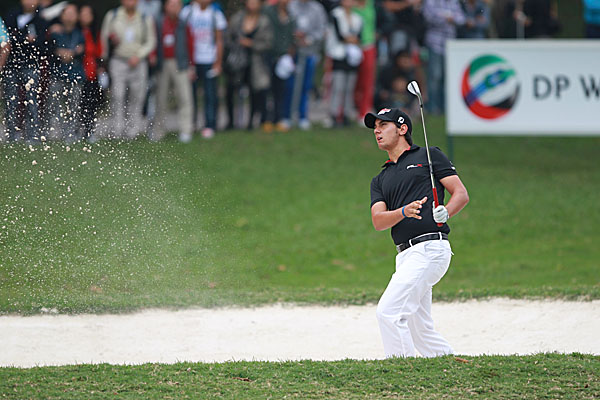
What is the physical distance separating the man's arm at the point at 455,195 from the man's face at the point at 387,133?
1.57 feet

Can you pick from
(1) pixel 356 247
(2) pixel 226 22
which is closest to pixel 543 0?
(2) pixel 226 22

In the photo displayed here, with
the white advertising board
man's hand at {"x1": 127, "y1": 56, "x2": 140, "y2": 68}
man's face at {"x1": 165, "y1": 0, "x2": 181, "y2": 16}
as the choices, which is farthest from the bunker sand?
man's face at {"x1": 165, "y1": 0, "x2": 181, "y2": 16}

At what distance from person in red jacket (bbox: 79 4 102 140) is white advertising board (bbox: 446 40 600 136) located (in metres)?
5.24

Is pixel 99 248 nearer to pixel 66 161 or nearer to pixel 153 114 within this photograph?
pixel 66 161

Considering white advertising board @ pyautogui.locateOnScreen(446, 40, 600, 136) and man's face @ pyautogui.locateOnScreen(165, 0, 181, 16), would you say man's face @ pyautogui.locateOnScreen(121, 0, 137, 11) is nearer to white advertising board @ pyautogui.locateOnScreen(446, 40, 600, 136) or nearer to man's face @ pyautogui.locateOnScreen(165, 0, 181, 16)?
man's face @ pyautogui.locateOnScreen(165, 0, 181, 16)

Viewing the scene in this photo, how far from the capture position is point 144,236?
1022 cm

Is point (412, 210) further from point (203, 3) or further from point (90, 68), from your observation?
point (203, 3)

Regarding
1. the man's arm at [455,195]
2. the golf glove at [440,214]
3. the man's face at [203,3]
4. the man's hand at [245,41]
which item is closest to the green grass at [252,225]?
the man's hand at [245,41]

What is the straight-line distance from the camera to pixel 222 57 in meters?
15.9

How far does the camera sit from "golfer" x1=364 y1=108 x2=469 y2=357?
6395 millimetres

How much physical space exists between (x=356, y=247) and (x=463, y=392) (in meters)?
6.67

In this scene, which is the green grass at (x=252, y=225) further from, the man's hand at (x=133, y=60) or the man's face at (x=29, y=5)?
the man's face at (x=29, y=5)

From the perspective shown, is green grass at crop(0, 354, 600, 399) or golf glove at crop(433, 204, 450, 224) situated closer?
green grass at crop(0, 354, 600, 399)

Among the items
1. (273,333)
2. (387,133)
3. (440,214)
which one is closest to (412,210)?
(440,214)
